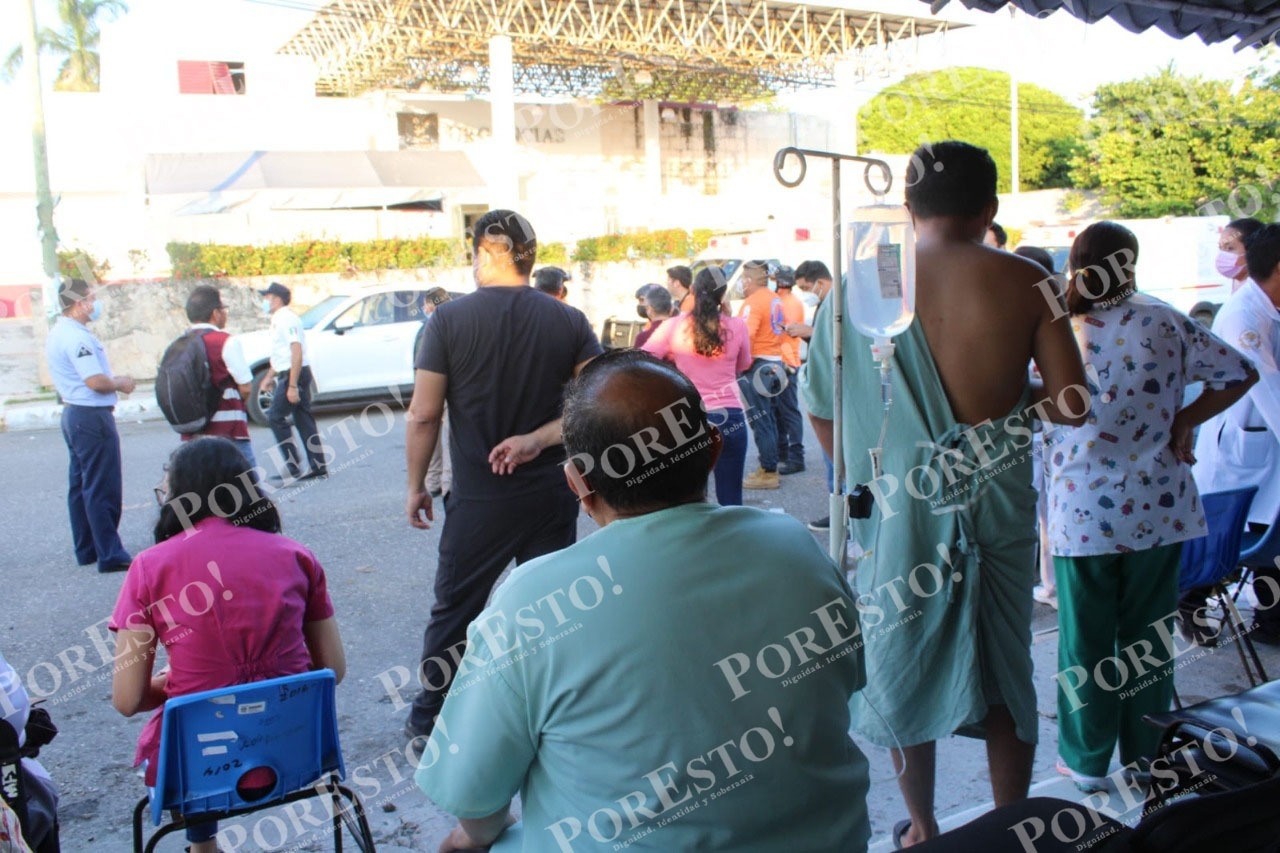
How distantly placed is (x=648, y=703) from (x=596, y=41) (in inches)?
917

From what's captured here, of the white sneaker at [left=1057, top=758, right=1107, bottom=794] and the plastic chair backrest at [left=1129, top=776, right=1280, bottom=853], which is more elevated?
the plastic chair backrest at [left=1129, top=776, right=1280, bottom=853]

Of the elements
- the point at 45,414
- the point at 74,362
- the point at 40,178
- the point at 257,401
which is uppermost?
the point at 40,178

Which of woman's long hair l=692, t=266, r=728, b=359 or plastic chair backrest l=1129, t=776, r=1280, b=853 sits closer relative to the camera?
plastic chair backrest l=1129, t=776, r=1280, b=853

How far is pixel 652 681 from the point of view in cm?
147

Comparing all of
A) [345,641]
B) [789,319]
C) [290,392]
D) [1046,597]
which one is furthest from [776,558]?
[290,392]

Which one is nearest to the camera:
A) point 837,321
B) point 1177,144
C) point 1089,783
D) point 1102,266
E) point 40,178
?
point 837,321

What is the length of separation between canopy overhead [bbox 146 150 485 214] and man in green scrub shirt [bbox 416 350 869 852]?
1847 cm

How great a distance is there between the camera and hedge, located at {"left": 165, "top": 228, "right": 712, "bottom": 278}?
55.8 ft

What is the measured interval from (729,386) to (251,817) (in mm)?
3749

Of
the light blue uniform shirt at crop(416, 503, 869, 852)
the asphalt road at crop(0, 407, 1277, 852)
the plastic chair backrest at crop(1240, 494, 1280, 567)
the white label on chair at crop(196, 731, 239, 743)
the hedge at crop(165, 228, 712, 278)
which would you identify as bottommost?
the asphalt road at crop(0, 407, 1277, 852)

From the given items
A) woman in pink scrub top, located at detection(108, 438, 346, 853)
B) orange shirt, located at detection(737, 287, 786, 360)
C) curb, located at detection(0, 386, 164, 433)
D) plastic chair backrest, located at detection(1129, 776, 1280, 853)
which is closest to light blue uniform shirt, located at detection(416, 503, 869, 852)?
plastic chair backrest, located at detection(1129, 776, 1280, 853)

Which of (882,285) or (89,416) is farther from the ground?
(882,285)

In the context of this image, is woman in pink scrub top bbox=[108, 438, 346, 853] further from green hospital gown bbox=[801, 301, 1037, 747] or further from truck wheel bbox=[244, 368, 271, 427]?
truck wheel bbox=[244, 368, 271, 427]

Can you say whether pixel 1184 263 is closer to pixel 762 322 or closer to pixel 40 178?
pixel 762 322
